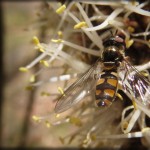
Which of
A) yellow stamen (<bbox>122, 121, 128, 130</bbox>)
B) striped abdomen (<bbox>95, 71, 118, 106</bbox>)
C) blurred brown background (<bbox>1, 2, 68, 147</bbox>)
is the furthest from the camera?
blurred brown background (<bbox>1, 2, 68, 147</bbox>)

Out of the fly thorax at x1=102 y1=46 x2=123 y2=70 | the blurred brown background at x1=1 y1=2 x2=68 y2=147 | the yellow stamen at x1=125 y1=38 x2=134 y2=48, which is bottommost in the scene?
the blurred brown background at x1=1 y1=2 x2=68 y2=147

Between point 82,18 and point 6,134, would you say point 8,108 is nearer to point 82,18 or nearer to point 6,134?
point 6,134

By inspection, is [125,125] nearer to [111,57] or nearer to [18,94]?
[111,57]

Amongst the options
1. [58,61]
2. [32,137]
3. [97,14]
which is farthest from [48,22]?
[32,137]

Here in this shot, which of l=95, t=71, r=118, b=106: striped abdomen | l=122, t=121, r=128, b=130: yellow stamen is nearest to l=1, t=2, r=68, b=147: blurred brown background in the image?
l=122, t=121, r=128, b=130: yellow stamen

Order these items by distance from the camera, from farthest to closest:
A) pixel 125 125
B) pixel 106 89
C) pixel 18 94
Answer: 1. pixel 18 94
2. pixel 125 125
3. pixel 106 89

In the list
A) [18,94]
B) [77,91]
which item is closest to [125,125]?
[77,91]

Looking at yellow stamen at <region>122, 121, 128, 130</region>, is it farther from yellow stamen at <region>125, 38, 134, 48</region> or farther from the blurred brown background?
the blurred brown background
